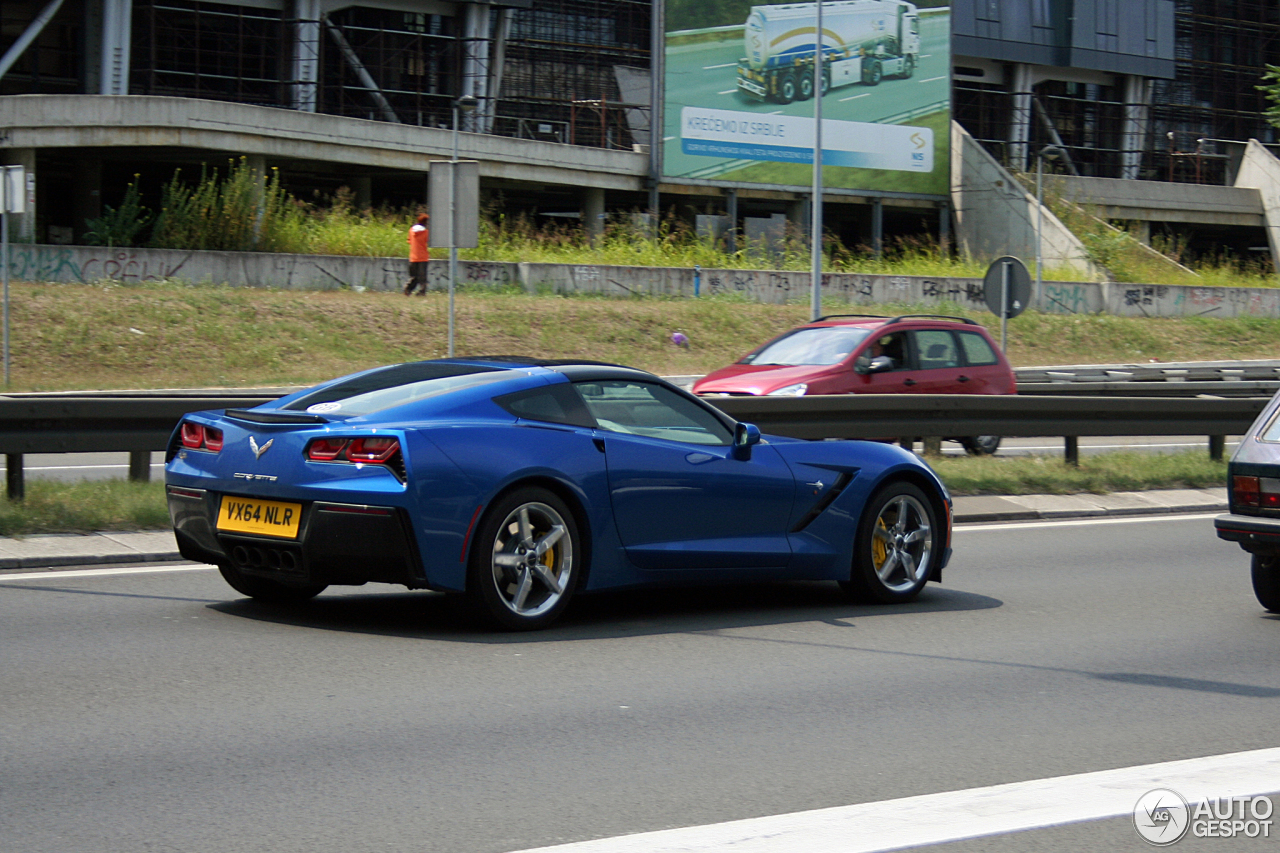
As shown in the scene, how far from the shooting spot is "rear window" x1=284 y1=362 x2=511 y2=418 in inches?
282

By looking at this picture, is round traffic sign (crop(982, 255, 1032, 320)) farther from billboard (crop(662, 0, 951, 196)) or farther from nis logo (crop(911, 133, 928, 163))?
nis logo (crop(911, 133, 928, 163))

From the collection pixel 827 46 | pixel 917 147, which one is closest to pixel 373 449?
Result: pixel 827 46

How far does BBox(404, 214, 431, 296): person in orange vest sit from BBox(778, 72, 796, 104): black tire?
20393 millimetres

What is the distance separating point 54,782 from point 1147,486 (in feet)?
39.6

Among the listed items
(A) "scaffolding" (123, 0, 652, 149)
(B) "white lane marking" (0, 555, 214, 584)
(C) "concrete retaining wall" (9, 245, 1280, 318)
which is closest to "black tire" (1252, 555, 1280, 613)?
(B) "white lane marking" (0, 555, 214, 584)

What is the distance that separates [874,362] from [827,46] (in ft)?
120

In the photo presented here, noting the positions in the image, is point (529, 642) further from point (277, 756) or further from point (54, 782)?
point (54, 782)

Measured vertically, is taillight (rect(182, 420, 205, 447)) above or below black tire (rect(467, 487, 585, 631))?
above

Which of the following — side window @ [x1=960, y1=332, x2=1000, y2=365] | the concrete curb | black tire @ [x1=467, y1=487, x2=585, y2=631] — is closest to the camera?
black tire @ [x1=467, y1=487, x2=585, y2=631]

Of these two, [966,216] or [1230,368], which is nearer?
[1230,368]

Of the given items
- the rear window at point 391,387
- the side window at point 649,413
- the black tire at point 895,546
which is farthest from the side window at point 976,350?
the rear window at point 391,387

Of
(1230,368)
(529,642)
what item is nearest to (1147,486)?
(529,642)

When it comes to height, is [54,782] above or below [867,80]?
below

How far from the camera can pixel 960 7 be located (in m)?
54.8
